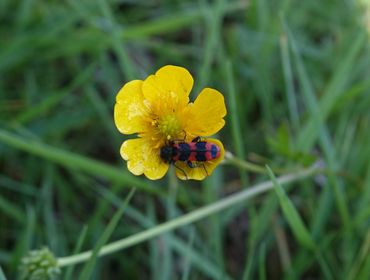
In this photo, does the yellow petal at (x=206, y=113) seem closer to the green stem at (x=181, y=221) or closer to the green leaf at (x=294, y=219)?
the green leaf at (x=294, y=219)

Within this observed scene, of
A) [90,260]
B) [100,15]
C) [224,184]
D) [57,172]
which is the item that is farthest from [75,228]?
[100,15]

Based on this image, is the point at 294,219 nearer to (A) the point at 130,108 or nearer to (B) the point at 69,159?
(A) the point at 130,108

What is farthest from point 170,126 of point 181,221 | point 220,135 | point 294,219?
point 220,135

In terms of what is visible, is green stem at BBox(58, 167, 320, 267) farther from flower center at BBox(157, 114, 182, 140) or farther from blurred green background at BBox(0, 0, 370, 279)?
flower center at BBox(157, 114, 182, 140)

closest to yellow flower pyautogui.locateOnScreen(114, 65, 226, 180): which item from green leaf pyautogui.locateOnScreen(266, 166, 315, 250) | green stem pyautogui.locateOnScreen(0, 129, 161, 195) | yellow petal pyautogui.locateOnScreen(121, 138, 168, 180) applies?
yellow petal pyautogui.locateOnScreen(121, 138, 168, 180)

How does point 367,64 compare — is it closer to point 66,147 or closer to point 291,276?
point 291,276

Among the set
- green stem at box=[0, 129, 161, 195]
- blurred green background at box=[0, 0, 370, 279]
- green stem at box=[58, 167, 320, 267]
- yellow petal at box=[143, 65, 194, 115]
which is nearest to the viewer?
yellow petal at box=[143, 65, 194, 115]

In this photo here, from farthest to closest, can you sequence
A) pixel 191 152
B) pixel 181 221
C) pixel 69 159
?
pixel 69 159
pixel 181 221
pixel 191 152

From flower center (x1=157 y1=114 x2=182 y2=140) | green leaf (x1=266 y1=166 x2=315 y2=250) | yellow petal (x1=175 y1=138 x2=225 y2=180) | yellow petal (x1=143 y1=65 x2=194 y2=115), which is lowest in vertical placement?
green leaf (x1=266 y1=166 x2=315 y2=250)

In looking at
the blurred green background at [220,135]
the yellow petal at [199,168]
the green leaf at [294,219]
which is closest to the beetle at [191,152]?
the yellow petal at [199,168]
